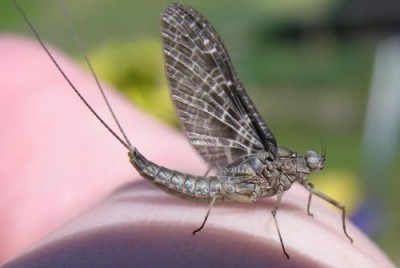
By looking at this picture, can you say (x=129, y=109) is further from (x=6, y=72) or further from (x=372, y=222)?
(x=372, y=222)

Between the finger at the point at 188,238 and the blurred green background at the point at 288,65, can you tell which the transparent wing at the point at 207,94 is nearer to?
the finger at the point at 188,238

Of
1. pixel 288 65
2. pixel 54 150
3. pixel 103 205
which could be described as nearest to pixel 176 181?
pixel 103 205

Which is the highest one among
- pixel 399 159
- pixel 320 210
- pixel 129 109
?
pixel 129 109

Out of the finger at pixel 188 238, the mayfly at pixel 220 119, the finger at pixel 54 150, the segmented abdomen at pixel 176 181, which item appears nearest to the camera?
the finger at pixel 188 238

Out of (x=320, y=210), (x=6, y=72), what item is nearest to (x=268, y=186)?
(x=320, y=210)

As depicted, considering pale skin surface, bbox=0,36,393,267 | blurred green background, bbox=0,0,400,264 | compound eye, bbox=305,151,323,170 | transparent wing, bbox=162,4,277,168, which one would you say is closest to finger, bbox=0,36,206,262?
pale skin surface, bbox=0,36,393,267

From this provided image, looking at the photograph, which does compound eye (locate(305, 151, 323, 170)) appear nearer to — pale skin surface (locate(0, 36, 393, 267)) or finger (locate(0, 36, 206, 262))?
pale skin surface (locate(0, 36, 393, 267))

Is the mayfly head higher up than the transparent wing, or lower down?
lower down

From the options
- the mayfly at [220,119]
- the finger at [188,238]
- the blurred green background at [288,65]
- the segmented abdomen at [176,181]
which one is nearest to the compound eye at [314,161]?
the mayfly at [220,119]
